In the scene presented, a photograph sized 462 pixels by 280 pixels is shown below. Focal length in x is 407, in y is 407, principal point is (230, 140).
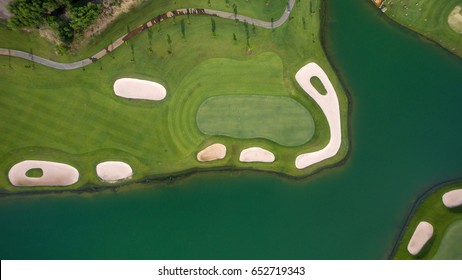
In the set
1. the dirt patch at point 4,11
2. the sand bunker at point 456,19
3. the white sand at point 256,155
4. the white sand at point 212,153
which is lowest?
the white sand at point 256,155

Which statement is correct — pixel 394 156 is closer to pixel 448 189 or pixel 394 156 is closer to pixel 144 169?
pixel 448 189

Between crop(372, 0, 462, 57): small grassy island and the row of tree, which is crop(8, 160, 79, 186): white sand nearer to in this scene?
the row of tree

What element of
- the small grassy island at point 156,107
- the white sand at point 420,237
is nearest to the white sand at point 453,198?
the white sand at point 420,237

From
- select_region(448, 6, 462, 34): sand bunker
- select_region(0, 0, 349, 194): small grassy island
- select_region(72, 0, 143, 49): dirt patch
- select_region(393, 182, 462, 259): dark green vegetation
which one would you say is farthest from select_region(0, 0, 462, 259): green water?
select_region(72, 0, 143, 49): dirt patch

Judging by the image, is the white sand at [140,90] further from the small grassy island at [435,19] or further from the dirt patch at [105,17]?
the small grassy island at [435,19]

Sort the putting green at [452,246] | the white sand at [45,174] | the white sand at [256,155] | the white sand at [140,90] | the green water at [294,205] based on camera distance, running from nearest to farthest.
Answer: the putting green at [452,246] → the green water at [294,205] → the white sand at [45,174] → the white sand at [256,155] → the white sand at [140,90]

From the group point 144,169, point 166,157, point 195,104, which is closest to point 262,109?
point 195,104

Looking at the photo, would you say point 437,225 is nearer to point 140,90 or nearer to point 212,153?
point 212,153
